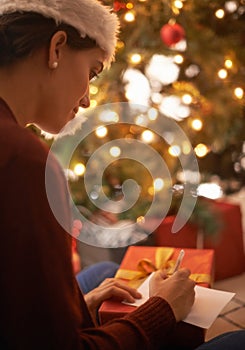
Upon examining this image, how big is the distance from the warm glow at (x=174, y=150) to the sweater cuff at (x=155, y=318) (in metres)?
1.20

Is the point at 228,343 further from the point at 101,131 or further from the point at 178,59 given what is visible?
the point at 178,59

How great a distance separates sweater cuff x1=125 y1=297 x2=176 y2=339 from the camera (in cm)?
70

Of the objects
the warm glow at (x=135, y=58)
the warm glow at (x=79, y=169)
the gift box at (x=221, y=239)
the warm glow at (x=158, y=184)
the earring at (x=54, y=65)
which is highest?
the earring at (x=54, y=65)

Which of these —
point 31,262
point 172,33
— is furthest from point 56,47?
point 172,33

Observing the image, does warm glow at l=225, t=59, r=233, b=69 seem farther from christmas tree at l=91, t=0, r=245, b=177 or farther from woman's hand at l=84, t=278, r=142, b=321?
woman's hand at l=84, t=278, r=142, b=321

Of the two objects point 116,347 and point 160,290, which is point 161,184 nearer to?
point 160,290

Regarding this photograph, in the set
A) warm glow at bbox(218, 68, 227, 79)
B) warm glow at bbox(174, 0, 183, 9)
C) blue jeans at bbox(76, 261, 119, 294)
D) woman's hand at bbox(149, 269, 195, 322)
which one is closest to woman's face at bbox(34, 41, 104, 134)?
woman's hand at bbox(149, 269, 195, 322)

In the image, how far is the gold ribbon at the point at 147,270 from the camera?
1006 mm

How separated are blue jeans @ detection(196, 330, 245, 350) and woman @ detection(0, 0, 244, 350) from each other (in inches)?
2.5

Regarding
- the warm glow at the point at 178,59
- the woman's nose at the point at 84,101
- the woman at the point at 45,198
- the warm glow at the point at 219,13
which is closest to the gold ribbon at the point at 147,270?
the woman at the point at 45,198

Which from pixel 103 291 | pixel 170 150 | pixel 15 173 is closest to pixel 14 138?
pixel 15 173

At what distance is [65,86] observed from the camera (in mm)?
719

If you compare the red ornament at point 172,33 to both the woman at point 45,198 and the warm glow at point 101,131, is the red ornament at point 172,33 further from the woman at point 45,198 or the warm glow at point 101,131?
the woman at point 45,198

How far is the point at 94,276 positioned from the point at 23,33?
77 cm
